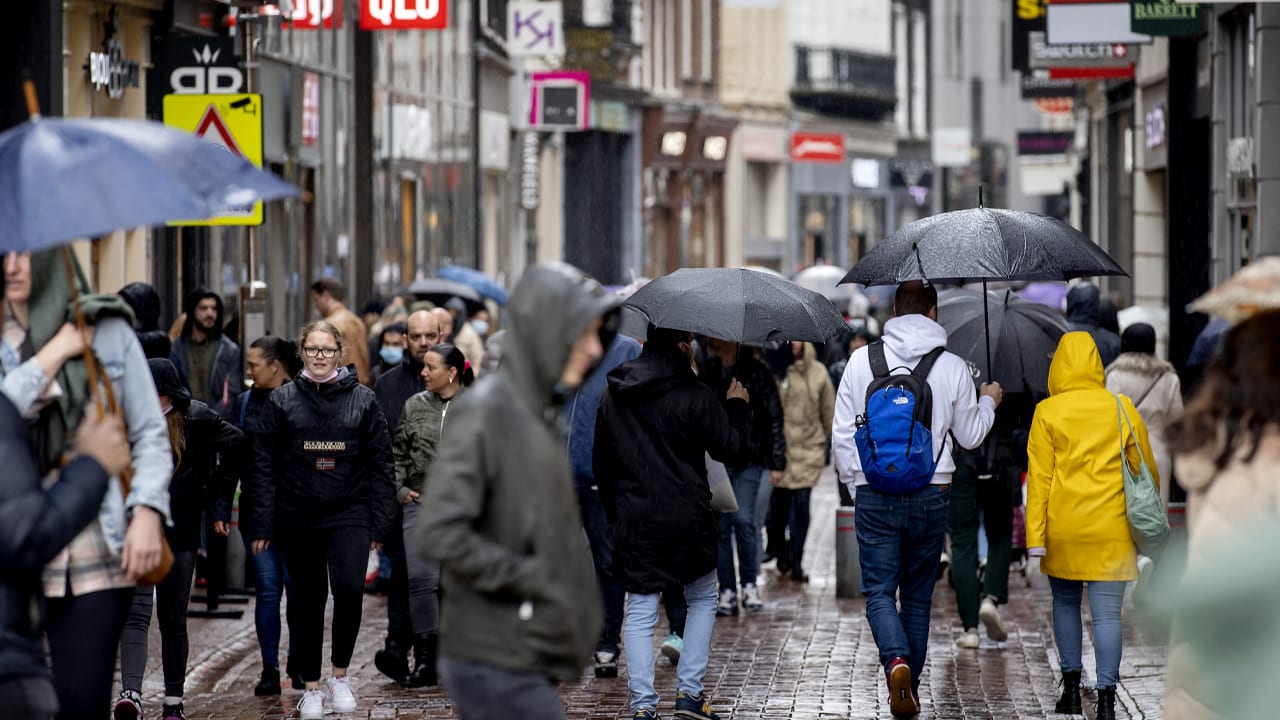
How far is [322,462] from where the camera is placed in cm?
1014

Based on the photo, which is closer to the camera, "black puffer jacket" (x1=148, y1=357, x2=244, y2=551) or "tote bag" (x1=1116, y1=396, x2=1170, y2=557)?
"tote bag" (x1=1116, y1=396, x2=1170, y2=557)

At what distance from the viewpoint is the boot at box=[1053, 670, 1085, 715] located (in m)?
10.1

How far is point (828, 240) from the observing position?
64062mm

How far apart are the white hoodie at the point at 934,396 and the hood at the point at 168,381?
2.77 meters

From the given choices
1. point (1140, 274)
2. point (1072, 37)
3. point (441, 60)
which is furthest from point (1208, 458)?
point (441, 60)

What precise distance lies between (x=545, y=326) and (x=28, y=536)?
1.34 m

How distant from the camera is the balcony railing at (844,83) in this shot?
201 feet

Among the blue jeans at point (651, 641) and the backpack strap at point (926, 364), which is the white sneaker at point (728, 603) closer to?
the blue jeans at point (651, 641)

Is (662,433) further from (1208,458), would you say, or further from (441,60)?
(441,60)

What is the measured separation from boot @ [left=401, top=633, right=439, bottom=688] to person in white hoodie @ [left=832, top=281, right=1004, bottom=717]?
2.24m

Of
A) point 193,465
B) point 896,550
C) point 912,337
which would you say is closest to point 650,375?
point 912,337

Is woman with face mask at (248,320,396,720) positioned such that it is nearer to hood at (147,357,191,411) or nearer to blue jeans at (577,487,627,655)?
hood at (147,357,191,411)

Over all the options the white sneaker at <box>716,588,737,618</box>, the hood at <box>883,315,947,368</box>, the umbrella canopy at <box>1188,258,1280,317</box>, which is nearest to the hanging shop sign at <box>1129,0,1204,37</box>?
the white sneaker at <box>716,588,737,618</box>

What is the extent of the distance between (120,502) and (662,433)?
A: 355 centimetres
